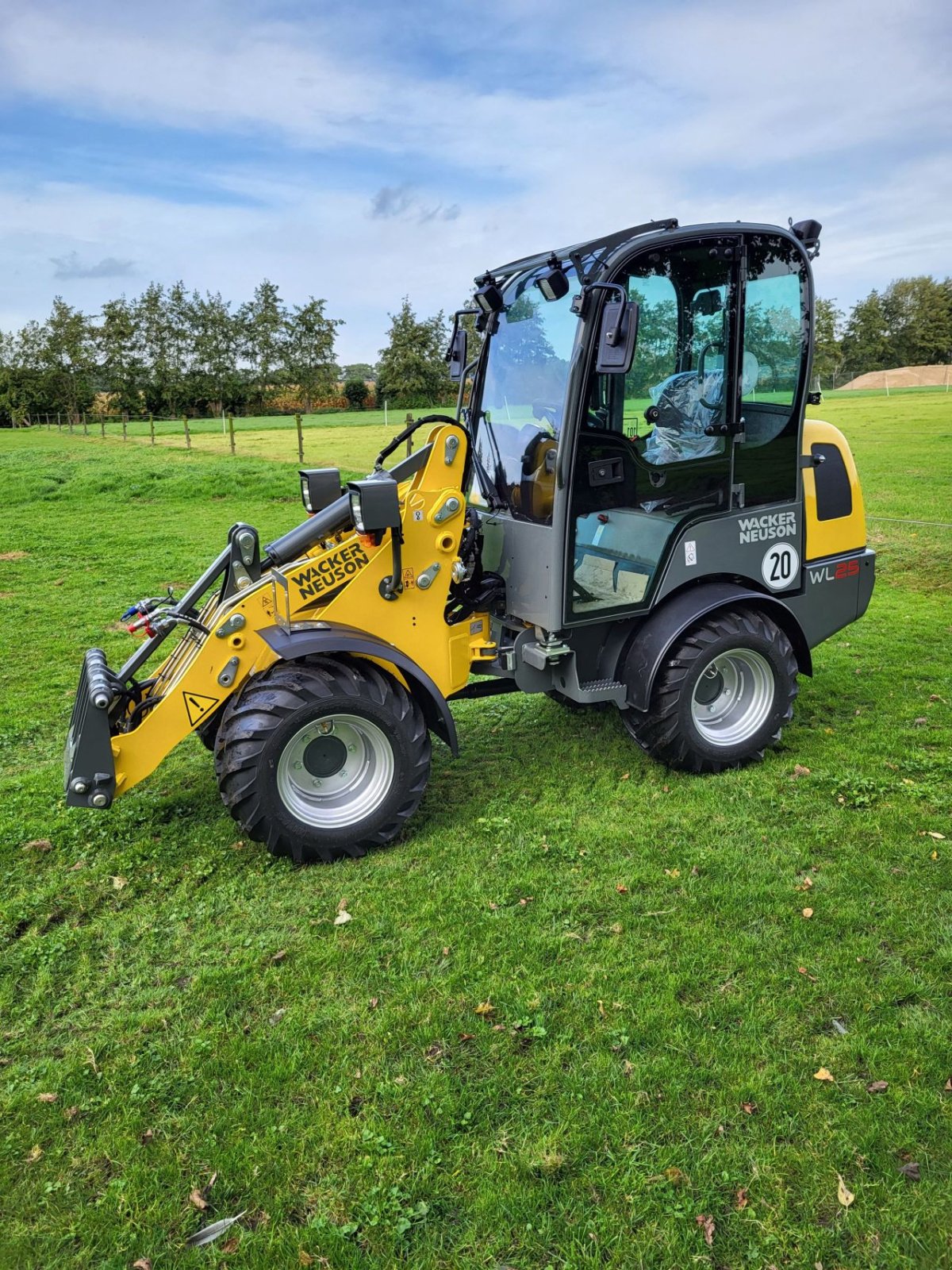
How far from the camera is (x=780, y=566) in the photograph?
5668 millimetres

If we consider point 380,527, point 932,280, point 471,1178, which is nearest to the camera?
point 471,1178

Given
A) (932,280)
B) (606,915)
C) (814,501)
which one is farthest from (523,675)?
(932,280)

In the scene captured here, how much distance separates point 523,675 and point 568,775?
740mm

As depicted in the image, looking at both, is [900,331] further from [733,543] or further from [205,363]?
[733,543]

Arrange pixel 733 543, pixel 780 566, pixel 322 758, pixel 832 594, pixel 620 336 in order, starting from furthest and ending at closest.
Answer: pixel 832 594 < pixel 780 566 < pixel 733 543 < pixel 322 758 < pixel 620 336

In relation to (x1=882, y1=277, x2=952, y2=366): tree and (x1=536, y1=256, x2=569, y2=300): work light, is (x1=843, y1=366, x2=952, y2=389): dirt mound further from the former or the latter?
(x1=536, y1=256, x2=569, y2=300): work light

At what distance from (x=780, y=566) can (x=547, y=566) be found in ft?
5.37

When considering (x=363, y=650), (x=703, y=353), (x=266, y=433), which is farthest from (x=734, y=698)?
(x=266, y=433)

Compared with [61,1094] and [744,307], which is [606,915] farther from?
[744,307]

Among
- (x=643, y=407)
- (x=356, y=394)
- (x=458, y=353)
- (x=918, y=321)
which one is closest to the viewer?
(x=643, y=407)

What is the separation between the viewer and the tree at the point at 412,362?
5669cm

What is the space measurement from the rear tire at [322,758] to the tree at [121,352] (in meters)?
50.2

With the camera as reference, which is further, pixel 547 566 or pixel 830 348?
pixel 830 348

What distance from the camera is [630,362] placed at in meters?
4.26
